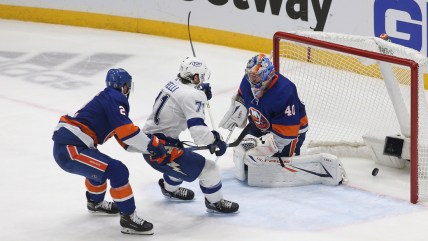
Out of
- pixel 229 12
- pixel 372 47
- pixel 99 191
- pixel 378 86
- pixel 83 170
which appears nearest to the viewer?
pixel 83 170

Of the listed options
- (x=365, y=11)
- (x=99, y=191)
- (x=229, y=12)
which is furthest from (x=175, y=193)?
(x=229, y=12)

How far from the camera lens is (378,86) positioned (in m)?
6.27

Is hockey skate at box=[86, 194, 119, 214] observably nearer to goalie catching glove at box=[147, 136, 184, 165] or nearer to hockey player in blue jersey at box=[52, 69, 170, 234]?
hockey player in blue jersey at box=[52, 69, 170, 234]

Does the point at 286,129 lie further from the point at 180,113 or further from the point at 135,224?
the point at 135,224

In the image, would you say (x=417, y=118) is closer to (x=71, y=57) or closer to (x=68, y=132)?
(x=68, y=132)

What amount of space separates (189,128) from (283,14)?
3.58 metres

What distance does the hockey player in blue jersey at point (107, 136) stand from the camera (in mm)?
4820

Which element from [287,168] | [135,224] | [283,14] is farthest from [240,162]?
[283,14]

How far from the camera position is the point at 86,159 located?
15.9 ft

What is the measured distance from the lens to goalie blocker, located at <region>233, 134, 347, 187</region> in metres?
5.62

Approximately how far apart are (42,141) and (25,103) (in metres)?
0.95

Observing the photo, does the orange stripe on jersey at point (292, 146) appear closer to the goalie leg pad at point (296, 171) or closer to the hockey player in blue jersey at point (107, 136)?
the goalie leg pad at point (296, 171)

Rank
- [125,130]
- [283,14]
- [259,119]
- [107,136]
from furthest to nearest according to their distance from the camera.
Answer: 1. [283,14]
2. [259,119]
3. [107,136]
4. [125,130]

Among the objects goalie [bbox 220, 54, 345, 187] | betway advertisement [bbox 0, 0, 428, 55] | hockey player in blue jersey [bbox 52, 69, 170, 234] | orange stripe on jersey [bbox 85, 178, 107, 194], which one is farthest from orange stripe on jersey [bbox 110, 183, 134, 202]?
betway advertisement [bbox 0, 0, 428, 55]
